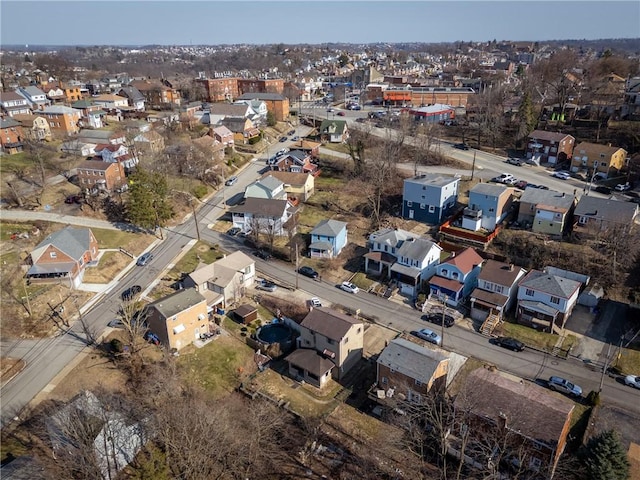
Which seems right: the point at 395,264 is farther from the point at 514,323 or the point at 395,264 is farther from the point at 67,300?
the point at 67,300

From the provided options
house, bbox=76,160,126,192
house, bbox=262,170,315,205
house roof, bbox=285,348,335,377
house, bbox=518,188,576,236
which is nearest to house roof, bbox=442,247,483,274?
house, bbox=518,188,576,236

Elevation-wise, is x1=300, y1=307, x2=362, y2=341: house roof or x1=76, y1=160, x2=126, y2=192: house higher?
x1=76, y1=160, x2=126, y2=192: house

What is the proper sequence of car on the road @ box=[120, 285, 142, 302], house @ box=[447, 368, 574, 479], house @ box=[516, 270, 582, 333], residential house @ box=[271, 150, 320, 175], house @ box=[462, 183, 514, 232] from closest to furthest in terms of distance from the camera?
house @ box=[447, 368, 574, 479] → house @ box=[516, 270, 582, 333] → car on the road @ box=[120, 285, 142, 302] → house @ box=[462, 183, 514, 232] → residential house @ box=[271, 150, 320, 175]

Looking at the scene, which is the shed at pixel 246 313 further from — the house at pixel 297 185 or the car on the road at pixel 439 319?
the house at pixel 297 185

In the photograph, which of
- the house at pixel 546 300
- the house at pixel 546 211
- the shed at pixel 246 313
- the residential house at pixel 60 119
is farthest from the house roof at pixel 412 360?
the residential house at pixel 60 119

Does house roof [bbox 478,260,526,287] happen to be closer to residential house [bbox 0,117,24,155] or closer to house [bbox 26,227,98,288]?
house [bbox 26,227,98,288]

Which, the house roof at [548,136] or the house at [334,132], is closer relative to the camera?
the house roof at [548,136]

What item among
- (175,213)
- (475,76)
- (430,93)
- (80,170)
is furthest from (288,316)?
(475,76)
